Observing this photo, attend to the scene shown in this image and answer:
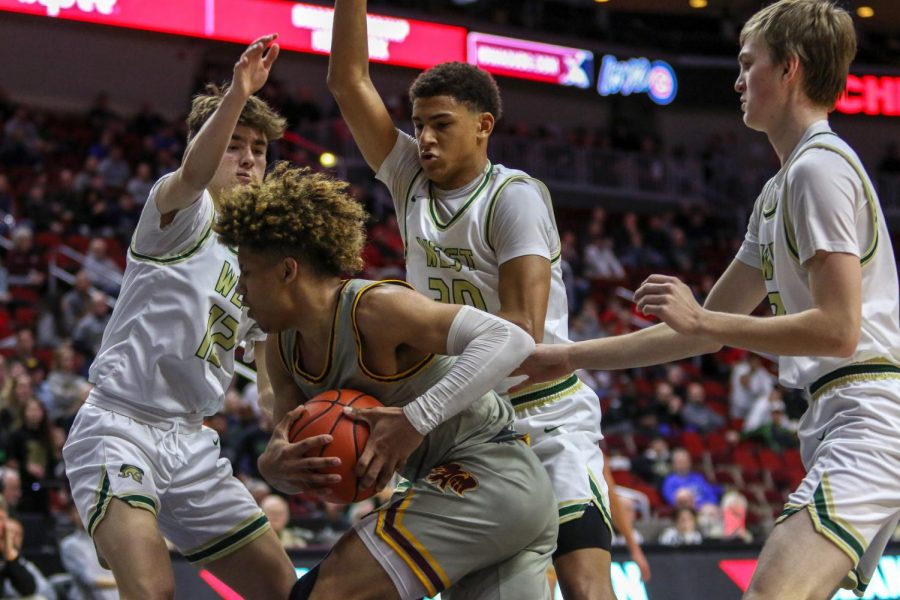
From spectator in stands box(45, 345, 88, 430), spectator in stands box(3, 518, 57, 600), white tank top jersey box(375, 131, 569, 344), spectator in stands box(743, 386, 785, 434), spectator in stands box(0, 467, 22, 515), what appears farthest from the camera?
spectator in stands box(743, 386, 785, 434)

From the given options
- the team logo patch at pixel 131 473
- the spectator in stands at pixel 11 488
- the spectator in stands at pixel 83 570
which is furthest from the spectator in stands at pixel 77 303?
the team logo patch at pixel 131 473

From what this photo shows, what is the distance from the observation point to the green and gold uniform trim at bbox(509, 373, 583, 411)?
13.3 ft

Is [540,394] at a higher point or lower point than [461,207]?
lower

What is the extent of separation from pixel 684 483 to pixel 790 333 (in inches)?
364

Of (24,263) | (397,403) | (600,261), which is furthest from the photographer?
(600,261)

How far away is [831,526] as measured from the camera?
309 centimetres

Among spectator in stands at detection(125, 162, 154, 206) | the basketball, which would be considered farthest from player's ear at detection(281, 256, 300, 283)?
spectator in stands at detection(125, 162, 154, 206)

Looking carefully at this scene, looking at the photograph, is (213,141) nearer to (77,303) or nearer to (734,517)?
(734,517)

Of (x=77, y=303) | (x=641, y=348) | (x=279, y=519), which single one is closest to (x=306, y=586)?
(x=641, y=348)

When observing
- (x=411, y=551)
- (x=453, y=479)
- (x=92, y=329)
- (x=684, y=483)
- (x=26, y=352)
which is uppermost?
(x=453, y=479)

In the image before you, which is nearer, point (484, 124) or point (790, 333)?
point (790, 333)

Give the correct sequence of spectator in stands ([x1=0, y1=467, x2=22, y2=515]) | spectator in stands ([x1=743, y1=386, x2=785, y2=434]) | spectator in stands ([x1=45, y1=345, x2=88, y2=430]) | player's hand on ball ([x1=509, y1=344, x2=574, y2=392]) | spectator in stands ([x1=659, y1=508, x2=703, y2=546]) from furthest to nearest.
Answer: spectator in stands ([x1=743, y1=386, x2=785, y2=434]) < spectator in stands ([x1=45, y1=345, x2=88, y2=430]) < spectator in stands ([x1=659, y1=508, x2=703, y2=546]) < spectator in stands ([x1=0, y1=467, x2=22, y2=515]) < player's hand on ball ([x1=509, y1=344, x2=574, y2=392])

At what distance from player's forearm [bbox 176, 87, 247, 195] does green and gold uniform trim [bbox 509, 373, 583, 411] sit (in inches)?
49.6

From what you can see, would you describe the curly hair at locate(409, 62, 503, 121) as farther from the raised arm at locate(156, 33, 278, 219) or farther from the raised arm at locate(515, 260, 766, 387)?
the raised arm at locate(515, 260, 766, 387)
